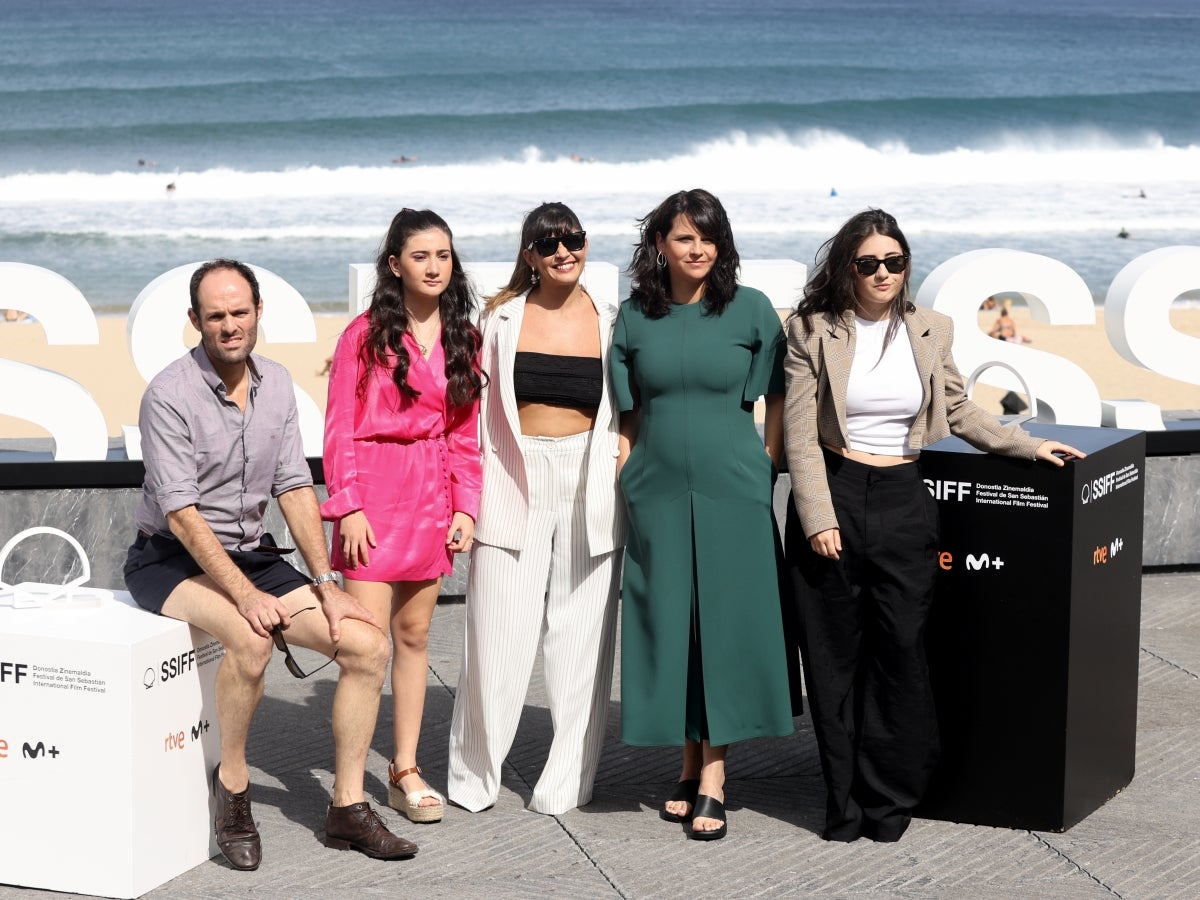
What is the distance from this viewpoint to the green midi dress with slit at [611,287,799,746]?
16.4 feet

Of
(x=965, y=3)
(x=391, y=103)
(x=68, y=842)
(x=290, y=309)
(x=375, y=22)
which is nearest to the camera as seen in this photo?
(x=68, y=842)

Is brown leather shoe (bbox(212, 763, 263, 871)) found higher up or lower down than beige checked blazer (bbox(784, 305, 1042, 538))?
lower down

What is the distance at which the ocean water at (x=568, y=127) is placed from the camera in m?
25.8

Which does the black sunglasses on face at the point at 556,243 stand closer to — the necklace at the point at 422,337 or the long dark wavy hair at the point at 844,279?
the necklace at the point at 422,337

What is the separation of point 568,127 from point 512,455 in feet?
98.5

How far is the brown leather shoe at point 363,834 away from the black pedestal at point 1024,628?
5.67ft

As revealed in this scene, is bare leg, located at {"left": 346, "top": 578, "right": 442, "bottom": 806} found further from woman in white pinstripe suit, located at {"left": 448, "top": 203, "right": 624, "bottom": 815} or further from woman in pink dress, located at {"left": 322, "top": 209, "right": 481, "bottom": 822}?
woman in white pinstripe suit, located at {"left": 448, "top": 203, "right": 624, "bottom": 815}

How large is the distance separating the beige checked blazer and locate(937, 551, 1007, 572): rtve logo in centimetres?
34

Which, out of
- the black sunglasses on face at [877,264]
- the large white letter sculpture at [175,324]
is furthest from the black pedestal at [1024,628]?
the large white letter sculpture at [175,324]

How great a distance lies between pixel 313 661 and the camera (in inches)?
274

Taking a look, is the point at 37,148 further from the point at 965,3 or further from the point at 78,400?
the point at 965,3

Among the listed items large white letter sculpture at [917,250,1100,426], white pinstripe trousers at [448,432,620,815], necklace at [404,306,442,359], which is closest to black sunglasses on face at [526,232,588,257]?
necklace at [404,306,442,359]

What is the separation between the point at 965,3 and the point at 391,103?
78.1 ft

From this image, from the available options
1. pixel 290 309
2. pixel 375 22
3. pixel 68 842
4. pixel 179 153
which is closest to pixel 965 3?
pixel 375 22
